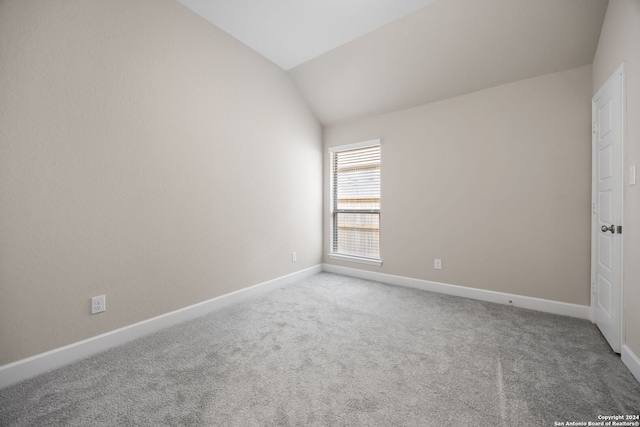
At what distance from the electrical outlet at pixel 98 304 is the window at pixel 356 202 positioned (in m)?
2.93

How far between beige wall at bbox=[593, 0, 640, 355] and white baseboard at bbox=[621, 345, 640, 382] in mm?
35

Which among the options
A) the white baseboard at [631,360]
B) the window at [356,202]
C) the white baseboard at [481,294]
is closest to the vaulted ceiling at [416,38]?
the window at [356,202]

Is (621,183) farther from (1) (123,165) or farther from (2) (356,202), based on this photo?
(1) (123,165)

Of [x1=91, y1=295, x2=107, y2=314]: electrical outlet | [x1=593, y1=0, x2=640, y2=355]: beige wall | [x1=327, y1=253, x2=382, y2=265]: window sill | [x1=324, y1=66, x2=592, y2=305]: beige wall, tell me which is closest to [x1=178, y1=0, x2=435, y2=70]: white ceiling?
[x1=324, y1=66, x2=592, y2=305]: beige wall

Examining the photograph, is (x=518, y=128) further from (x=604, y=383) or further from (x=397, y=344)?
(x=397, y=344)

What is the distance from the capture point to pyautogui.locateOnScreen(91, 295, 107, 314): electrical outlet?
193cm

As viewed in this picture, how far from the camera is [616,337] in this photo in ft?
6.06

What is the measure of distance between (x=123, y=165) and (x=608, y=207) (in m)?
3.94

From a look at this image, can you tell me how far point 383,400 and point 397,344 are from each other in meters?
0.65

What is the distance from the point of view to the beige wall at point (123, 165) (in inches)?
64.6

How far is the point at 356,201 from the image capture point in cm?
409

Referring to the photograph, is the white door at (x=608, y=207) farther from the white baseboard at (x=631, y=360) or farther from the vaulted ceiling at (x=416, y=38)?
the vaulted ceiling at (x=416, y=38)

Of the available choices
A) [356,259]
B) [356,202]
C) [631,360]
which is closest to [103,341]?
[356,259]

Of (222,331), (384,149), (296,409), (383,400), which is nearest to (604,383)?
(383,400)
